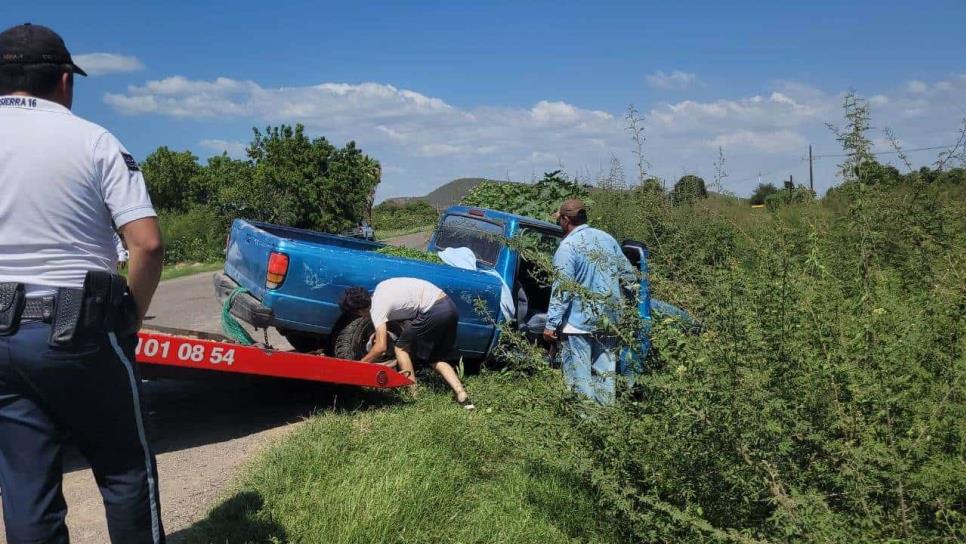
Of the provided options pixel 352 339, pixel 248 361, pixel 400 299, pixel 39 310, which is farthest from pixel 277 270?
pixel 39 310

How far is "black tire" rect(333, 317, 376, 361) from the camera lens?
20.9 ft

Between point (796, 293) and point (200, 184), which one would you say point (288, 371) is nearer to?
point (796, 293)

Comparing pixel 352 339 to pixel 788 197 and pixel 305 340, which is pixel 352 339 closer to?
pixel 305 340

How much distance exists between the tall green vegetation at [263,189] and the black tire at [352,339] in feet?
78.8

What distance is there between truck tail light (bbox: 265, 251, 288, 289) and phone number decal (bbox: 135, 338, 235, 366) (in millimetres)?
1140

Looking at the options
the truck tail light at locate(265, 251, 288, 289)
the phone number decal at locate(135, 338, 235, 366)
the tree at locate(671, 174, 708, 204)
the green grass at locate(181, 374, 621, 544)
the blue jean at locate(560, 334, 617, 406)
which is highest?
the tree at locate(671, 174, 708, 204)

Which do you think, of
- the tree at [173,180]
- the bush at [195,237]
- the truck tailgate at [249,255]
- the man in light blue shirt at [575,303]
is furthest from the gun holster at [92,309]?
the tree at [173,180]

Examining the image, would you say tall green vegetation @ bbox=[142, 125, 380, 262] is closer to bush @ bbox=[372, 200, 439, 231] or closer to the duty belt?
bush @ bbox=[372, 200, 439, 231]

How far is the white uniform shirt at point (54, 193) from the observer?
247 cm

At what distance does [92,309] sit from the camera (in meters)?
2.49

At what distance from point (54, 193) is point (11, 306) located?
16.0 inches

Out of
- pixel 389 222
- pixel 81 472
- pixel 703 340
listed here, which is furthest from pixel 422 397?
pixel 389 222

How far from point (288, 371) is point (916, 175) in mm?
4477

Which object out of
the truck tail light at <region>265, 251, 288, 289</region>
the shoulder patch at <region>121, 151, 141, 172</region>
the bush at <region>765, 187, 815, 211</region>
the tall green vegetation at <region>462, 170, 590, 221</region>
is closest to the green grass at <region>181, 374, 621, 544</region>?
the truck tail light at <region>265, 251, 288, 289</region>
